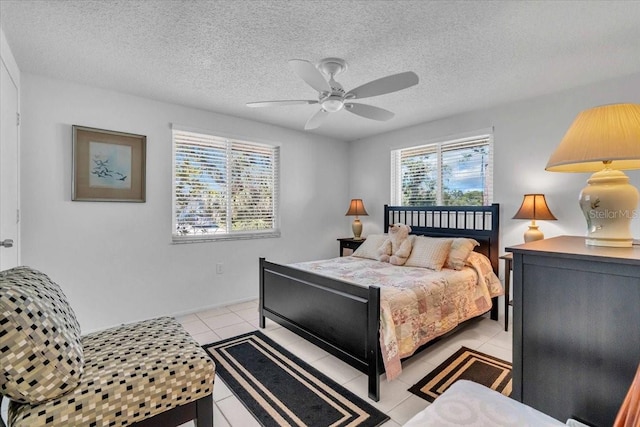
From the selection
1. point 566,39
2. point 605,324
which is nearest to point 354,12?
point 566,39

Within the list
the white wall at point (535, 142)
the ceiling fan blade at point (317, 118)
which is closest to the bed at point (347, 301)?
the white wall at point (535, 142)

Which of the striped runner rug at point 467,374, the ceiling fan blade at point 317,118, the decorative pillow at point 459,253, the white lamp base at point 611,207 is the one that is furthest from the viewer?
the decorative pillow at point 459,253

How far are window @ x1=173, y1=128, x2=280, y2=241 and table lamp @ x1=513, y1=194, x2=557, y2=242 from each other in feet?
10.0

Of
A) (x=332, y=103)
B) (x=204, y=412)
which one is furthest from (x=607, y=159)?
(x=204, y=412)

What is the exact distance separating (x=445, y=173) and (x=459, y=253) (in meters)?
1.31

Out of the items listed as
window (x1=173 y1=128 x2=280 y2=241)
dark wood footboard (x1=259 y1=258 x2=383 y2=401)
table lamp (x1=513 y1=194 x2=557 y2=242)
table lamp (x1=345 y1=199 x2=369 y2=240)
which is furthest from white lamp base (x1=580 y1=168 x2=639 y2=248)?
window (x1=173 y1=128 x2=280 y2=241)

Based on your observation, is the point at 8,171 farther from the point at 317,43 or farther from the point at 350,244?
the point at 350,244

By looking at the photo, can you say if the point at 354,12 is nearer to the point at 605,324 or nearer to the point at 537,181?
the point at 605,324

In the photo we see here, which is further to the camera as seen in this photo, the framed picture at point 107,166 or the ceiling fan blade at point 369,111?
the framed picture at point 107,166

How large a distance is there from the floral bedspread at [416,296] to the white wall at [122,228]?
1.34 metres

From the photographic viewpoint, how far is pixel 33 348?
1.14 meters

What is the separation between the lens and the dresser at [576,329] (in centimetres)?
113

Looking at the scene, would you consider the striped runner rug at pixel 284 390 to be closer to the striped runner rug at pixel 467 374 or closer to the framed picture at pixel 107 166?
the striped runner rug at pixel 467 374

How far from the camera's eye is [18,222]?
2.64m
